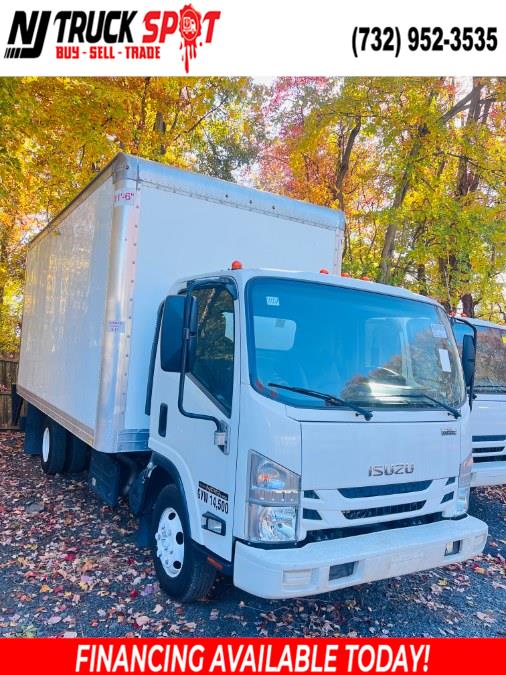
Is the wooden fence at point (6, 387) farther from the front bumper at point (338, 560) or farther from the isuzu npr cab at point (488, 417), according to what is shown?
the front bumper at point (338, 560)

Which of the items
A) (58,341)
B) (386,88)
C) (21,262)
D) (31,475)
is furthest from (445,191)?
(21,262)

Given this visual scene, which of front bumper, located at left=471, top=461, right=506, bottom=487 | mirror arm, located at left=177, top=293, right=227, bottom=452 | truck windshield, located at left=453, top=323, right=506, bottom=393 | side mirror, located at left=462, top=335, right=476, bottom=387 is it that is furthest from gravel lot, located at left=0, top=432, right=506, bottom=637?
truck windshield, located at left=453, top=323, right=506, bottom=393

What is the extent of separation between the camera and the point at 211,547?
3221 mm

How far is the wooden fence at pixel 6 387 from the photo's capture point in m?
10.4

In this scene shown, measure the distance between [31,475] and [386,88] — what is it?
388 inches

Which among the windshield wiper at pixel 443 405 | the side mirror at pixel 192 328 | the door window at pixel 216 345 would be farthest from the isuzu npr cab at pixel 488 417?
the side mirror at pixel 192 328

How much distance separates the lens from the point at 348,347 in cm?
342

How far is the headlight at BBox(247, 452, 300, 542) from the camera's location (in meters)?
2.89

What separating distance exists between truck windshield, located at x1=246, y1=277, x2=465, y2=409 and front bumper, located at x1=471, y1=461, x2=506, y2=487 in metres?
→ 2.45

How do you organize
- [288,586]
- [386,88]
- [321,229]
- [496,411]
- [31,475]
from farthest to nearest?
1. [386,88]
2. [31,475]
3. [496,411]
4. [321,229]
5. [288,586]

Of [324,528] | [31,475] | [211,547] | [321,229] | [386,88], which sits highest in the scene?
[386,88]

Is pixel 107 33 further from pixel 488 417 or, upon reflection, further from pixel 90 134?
pixel 488 417

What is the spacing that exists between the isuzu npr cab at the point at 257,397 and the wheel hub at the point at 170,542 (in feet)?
0.06

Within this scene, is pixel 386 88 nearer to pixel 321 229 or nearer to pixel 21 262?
pixel 321 229
